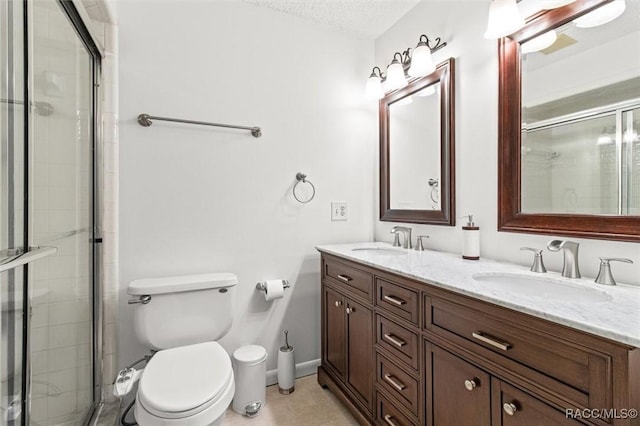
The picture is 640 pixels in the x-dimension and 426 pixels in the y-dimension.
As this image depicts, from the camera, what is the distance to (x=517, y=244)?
1.41 metres

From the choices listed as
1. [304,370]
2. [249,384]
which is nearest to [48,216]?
[249,384]

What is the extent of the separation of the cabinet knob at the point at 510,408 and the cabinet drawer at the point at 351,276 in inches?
28.2

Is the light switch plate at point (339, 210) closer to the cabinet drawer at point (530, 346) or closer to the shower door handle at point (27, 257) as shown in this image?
the cabinet drawer at point (530, 346)

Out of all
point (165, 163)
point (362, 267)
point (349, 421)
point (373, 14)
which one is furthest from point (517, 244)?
point (165, 163)

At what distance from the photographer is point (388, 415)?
1422 millimetres

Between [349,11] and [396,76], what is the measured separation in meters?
0.54

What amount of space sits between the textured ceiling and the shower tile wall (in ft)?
3.95

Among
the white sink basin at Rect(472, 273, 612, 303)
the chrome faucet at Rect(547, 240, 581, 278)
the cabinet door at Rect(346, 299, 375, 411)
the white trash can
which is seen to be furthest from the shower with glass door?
the chrome faucet at Rect(547, 240, 581, 278)

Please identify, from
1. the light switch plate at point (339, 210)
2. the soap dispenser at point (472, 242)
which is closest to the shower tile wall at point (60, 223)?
the light switch plate at point (339, 210)

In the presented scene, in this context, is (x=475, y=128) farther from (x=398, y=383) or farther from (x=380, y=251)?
(x=398, y=383)

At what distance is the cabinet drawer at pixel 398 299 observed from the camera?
4.15 feet

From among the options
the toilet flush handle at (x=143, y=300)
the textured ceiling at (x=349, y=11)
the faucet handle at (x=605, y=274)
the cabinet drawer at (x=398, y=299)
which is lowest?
the toilet flush handle at (x=143, y=300)

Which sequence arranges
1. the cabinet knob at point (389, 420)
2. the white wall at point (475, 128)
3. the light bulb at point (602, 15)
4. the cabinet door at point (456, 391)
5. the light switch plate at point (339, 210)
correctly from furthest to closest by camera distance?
the light switch plate at point (339, 210), the white wall at point (475, 128), the cabinet knob at point (389, 420), the light bulb at point (602, 15), the cabinet door at point (456, 391)

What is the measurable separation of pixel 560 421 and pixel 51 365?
1637 millimetres
